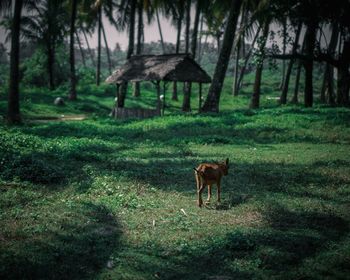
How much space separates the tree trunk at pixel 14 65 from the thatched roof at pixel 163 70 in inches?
287

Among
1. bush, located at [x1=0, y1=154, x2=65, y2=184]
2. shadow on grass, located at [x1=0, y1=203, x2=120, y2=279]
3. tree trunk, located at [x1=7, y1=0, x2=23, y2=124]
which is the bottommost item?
shadow on grass, located at [x1=0, y1=203, x2=120, y2=279]

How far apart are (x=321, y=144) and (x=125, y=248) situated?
442 inches

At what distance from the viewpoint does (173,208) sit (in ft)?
27.9

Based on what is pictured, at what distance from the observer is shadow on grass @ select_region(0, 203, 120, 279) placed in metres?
5.55

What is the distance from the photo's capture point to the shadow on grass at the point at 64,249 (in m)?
5.55

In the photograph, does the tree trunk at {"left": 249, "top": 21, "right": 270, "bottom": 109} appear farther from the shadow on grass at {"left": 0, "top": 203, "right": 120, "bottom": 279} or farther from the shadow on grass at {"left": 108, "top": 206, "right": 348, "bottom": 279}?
the shadow on grass at {"left": 0, "top": 203, "right": 120, "bottom": 279}

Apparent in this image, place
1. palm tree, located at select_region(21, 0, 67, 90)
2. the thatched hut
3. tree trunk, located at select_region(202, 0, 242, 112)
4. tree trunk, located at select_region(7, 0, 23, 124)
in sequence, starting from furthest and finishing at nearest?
1. palm tree, located at select_region(21, 0, 67, 90)
2. the thatched hut
3. tree trunk, located at select_region(202, 0, 242, 112)
4. tree trunk, located at select_region(7, 0, 23, 124)

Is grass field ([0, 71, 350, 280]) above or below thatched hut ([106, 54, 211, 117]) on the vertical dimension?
below

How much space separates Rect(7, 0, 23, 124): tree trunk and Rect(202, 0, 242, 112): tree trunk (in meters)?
9.79

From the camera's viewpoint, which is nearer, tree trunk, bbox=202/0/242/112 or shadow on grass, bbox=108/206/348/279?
shadow on grass, bbox=108/206/348/279

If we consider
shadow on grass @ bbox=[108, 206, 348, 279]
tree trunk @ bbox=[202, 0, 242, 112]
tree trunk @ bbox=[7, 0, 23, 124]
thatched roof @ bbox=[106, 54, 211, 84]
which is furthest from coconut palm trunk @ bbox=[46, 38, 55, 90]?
shadow on grass @ bbox=[108, 206, 348, 279]

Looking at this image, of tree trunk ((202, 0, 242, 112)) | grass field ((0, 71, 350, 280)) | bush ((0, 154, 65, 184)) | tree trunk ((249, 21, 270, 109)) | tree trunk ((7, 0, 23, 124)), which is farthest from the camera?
tree trunk ((249, 21, 270, 109))

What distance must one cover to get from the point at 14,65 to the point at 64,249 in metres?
16.3

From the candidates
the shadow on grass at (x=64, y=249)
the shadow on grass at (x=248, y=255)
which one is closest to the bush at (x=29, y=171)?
the shadow on grass at (x=64, y=249)
